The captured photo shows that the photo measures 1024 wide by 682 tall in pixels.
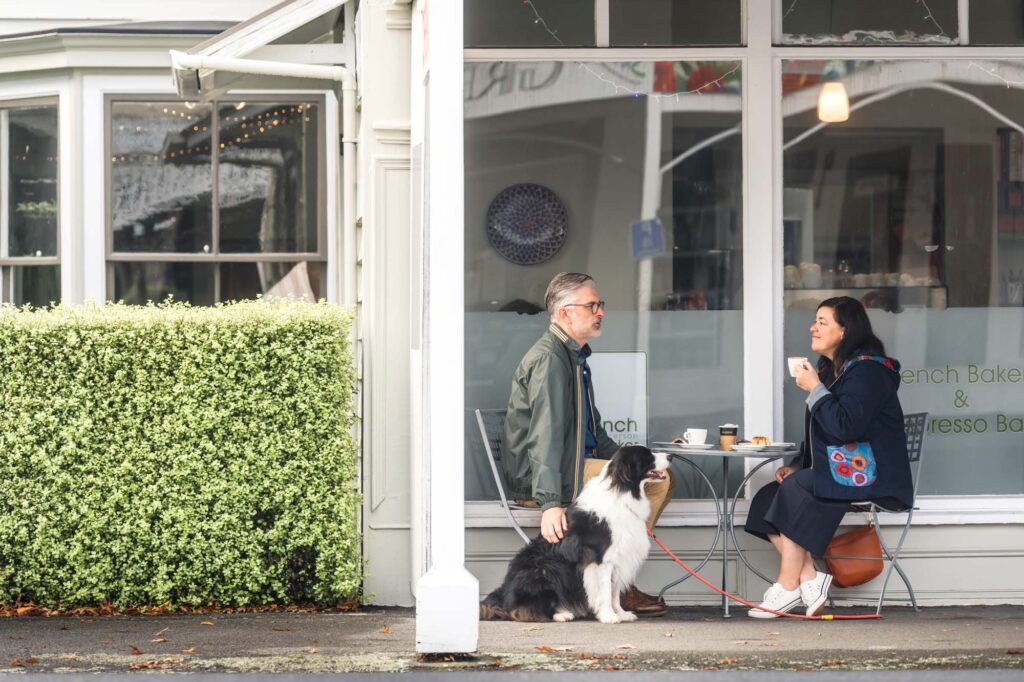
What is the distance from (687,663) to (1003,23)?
408 centimetres

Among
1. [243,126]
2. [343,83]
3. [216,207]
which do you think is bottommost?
[216,207]

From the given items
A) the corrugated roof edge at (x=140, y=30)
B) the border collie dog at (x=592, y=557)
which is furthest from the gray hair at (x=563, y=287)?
the corrugated roof edge at (x=140, y=30)

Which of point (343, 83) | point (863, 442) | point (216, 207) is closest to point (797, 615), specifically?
point (863, 442)

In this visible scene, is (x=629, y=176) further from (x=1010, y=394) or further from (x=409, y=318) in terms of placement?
(x=1010, y=394)

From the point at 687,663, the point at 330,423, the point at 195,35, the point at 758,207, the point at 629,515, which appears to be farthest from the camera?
the point at 195,35

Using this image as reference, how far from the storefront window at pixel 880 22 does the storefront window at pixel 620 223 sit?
54cm

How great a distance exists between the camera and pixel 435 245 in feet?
19.1

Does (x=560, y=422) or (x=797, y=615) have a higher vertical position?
(x=560, y=422)

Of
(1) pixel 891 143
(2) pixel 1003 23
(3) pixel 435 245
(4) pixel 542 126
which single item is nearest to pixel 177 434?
(3) pixel 435 245

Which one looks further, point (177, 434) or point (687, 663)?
point (177, 434)

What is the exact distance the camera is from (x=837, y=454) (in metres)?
6.80

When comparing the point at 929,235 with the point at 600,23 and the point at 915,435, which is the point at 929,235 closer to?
the point at 915,435

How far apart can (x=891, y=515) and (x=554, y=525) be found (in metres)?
1.99

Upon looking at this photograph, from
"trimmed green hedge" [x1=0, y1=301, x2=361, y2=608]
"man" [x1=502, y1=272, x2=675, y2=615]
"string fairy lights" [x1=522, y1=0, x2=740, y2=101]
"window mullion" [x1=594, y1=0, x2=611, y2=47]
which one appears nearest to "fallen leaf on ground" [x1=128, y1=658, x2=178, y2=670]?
"trimmed green hedge" [x1=0, y1=301, x2=361, y2=608]
